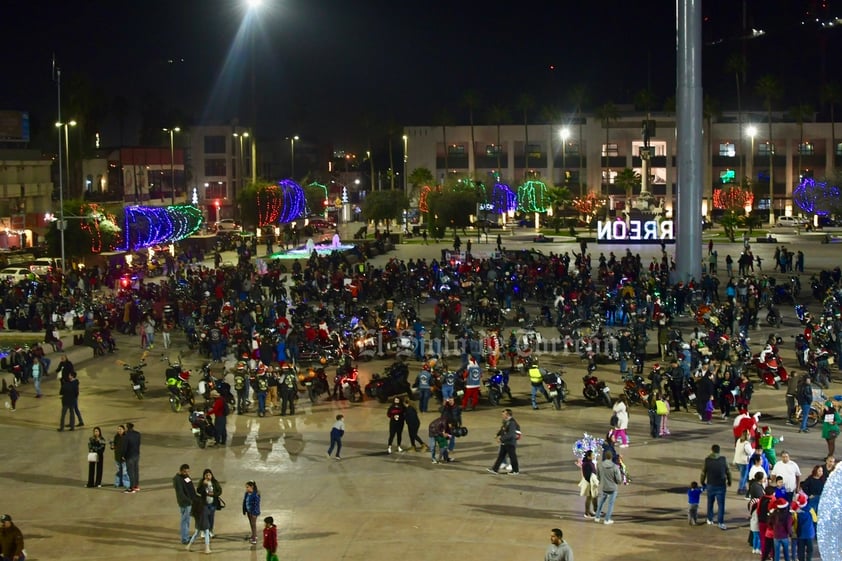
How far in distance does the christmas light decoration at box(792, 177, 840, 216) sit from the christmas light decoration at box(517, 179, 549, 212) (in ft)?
66.1

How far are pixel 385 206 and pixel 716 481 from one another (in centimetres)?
7616

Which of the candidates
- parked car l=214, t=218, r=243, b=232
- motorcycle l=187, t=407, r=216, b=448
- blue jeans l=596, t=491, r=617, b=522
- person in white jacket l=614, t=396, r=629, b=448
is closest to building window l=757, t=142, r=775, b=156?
parked car l=214, t=218, r=243, b=232

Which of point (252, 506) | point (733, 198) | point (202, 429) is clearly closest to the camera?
point (252, 506)

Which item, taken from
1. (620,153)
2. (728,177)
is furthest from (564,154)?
(728,177)

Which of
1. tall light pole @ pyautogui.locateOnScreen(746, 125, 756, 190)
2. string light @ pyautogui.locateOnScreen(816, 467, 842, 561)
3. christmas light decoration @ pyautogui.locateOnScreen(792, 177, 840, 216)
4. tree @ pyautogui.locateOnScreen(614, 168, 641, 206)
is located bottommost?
string light @ pyautogui.locateOnScreen(816, 467, 842, 561)

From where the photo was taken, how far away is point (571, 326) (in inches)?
1257

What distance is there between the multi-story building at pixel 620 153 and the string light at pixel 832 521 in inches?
3666

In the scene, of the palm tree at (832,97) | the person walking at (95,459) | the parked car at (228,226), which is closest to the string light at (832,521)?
the person walking at (95,459)

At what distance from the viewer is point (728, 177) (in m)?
108

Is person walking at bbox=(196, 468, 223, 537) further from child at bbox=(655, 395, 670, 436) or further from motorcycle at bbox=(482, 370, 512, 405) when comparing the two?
motorcycle at bbox=(482, 370, 512, 405)

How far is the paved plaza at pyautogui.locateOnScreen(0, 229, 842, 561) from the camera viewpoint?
1517 cm

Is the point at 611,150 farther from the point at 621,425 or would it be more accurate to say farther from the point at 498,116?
the point at 621,425

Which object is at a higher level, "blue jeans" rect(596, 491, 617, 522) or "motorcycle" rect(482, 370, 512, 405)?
"motorcycle" rect(482, 370, 512, 405)

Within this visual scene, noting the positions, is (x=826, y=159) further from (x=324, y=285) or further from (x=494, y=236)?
(x=324, y=285)
